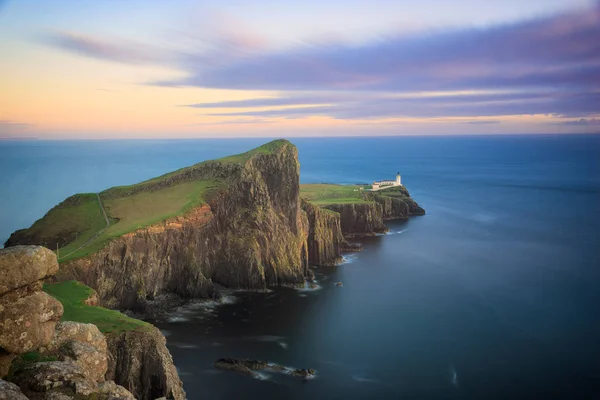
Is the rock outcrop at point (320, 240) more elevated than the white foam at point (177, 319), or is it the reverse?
the rock outcrop at point (320, 240)

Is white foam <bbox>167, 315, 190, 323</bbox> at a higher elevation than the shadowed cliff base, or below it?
below

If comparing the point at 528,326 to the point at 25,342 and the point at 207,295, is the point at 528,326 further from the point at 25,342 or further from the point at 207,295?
the point at 25,342

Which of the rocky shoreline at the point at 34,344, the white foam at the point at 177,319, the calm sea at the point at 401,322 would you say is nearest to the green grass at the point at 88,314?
the calm sea at the point at 401,322

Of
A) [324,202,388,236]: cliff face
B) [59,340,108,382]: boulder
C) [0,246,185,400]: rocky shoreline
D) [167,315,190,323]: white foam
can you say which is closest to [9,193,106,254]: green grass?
[167,315,190,323]: white foam

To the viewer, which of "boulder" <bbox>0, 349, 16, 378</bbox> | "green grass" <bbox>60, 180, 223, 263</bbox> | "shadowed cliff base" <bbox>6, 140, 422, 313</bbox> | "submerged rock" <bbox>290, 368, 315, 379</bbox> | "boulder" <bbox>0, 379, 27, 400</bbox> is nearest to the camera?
"boulder" <bbox>0, 379, 27, 400</bbox>

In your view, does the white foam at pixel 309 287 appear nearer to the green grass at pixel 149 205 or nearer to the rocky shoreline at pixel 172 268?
the rocky shoreline at pixel 172 268

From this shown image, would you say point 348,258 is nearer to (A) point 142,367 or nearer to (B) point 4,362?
(A) point 142,367

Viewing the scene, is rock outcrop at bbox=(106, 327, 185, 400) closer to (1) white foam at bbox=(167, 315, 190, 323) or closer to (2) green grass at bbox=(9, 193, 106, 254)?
(1) white foam at bbox=(167, 315, 190, 323)
